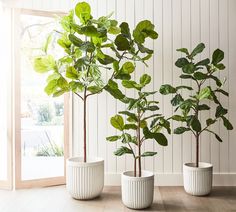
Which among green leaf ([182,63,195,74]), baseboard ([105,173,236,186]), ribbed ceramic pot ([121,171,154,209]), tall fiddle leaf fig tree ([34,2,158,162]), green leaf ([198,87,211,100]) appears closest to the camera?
ribbed ceramic pot ([121,171,154,209])

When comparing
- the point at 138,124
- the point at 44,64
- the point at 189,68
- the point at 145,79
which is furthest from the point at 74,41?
the point at 189,68

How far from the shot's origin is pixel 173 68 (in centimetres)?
399

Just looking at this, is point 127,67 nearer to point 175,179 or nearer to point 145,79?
point 145,79

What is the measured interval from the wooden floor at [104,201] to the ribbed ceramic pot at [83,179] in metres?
0.08

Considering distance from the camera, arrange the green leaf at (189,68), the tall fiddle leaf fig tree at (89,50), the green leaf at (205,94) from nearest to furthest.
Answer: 1. the tall fiddle leaf fig tree at (89,50)
2. the green leaf at (205,94)
3. the green leaf at (189,68)

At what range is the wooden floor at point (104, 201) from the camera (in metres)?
3.10

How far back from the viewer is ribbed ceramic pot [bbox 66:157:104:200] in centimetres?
331

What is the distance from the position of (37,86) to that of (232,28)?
239 centimetres

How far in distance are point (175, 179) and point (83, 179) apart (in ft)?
4.00

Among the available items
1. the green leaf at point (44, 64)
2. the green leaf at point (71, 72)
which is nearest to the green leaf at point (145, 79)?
the green leaf at point (71, 72)

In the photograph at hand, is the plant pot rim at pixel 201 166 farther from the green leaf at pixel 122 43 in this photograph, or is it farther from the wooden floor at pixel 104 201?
the green leaf at pixel 122 43

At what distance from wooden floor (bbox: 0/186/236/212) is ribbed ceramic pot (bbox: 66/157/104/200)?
0.26ft

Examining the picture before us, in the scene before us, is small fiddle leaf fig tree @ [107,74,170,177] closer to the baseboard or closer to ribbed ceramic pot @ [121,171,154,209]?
ribbed ceramic pot @ [121,171,154,209]

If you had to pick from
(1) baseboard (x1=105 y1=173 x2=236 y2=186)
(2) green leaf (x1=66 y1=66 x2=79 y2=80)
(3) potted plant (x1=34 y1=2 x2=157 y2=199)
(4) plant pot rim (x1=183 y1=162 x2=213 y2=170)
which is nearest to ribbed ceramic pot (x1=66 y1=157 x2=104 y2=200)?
(3) potted plant (x1=34 y1=2 x2=157 y2=199)
